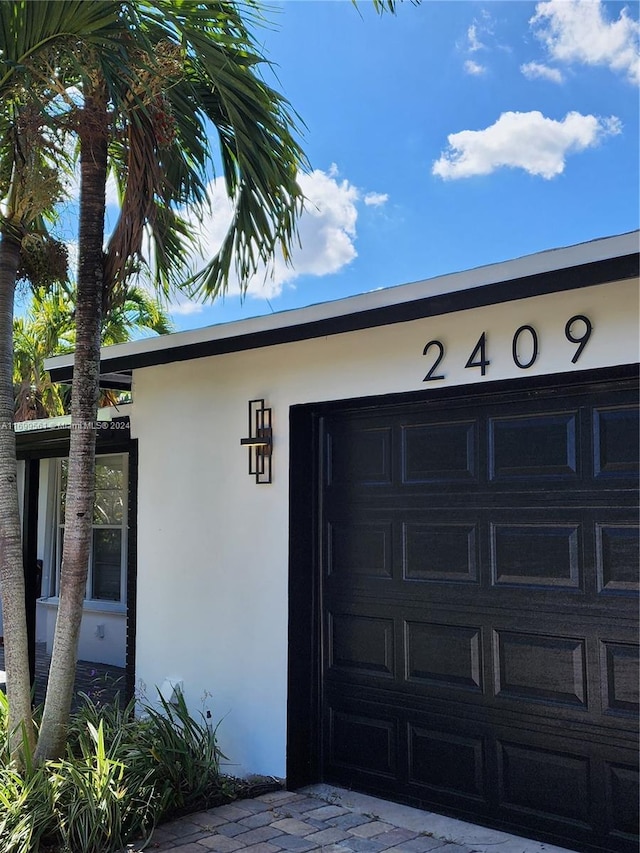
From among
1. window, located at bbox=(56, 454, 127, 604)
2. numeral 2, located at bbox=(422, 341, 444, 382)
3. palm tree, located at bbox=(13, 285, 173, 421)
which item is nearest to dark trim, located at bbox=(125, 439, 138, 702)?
numeral 2, located at bbox=(422, 341, 444, 382)

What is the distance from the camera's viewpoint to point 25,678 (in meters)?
4.65

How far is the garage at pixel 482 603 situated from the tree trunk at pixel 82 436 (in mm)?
1329

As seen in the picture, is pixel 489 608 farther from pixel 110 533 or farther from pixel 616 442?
pixel 110 533

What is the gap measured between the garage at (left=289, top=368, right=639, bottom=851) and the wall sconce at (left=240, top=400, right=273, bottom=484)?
0.23m

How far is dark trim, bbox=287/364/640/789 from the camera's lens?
16.6 feet

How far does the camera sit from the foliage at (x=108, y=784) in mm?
3963

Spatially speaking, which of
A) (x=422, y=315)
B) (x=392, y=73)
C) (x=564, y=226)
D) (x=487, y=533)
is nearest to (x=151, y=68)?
(x=422, y=315)

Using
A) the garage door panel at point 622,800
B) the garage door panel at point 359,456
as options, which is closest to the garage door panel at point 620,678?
the garage door panel at point 622,800

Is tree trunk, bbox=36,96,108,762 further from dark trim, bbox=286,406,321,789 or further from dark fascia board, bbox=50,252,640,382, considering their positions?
dark trim, bbox=286,406,321,789

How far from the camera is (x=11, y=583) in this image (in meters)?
4.66

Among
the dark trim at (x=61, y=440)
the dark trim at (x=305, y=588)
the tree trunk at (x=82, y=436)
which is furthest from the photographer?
the dark trim at (x=61, y=440)

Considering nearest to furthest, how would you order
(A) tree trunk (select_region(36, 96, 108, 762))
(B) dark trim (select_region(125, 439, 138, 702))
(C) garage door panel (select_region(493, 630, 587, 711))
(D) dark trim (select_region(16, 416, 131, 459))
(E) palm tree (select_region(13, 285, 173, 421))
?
(C) garage door panel (select_region(493, 630, 587, 711))
(A) tree trunk (select_region(36, 96, 108, 762))
(B) dark trim (select_region(125, 439, 138, 702))
(D) dark trim (select_region(16, 416, 131, 459))
(E) palm tree (select_region(13, 285, 173, 421))

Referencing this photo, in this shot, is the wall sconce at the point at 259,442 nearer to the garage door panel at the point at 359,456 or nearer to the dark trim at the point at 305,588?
the dark trim at the point at 305,588

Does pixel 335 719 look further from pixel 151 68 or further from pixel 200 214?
pixel 151 68
